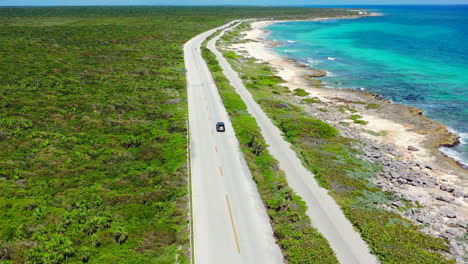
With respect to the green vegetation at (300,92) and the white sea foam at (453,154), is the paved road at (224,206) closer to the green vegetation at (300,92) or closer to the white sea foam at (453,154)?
the green vegetation at (300,92)

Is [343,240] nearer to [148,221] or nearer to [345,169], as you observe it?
[345,169]

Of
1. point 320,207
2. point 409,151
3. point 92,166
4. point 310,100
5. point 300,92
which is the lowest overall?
point 409,151

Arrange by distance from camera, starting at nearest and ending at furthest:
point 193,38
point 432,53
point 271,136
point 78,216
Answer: point 78,216, point 271,136, point 432,53, point 193,38

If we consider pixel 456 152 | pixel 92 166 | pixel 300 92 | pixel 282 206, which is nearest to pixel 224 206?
pixel 282 206

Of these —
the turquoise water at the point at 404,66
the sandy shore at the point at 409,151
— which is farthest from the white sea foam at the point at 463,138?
the sandy shore at the point at 409,151

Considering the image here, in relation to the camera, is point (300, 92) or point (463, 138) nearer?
point (463, 138)

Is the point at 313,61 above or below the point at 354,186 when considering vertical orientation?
above

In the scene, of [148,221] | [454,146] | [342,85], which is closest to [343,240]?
[148,221]

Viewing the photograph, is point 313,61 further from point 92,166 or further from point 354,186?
point 92,166
